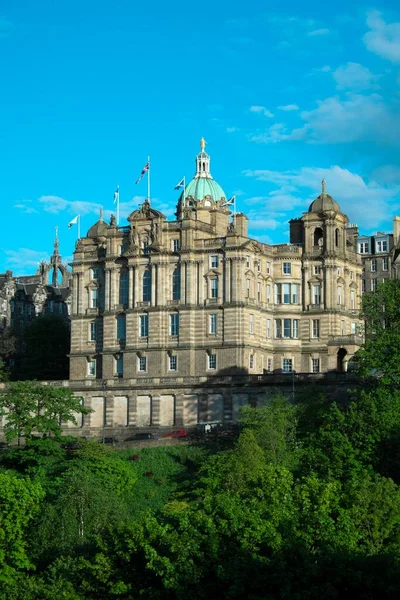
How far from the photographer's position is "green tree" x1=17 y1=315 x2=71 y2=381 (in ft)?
475

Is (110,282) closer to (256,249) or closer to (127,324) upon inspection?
(127,324)

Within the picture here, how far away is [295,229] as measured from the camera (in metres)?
137

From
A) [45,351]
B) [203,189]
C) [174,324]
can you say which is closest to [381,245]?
[203,189]

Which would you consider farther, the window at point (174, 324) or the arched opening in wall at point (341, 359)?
the arched opening in wall at point (341, 359)

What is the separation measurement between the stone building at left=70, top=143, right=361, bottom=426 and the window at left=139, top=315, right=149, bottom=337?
0.09 metres

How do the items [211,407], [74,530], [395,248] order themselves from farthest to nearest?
[395,248], [211,407], [74,530]

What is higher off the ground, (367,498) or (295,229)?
(295,229)

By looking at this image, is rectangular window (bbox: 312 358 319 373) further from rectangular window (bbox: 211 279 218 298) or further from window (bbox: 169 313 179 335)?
window (bbox: 169 313 179 335)

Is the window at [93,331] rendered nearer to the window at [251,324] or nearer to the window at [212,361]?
the window at [212,361]

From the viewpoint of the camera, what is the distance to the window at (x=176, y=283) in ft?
424

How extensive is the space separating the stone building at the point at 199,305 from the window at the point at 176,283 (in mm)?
129

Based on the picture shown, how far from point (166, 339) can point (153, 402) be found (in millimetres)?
7848

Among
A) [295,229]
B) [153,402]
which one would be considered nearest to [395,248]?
[295,229]

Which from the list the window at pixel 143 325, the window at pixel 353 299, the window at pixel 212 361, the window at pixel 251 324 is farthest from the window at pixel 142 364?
the window at pixel 353 299
